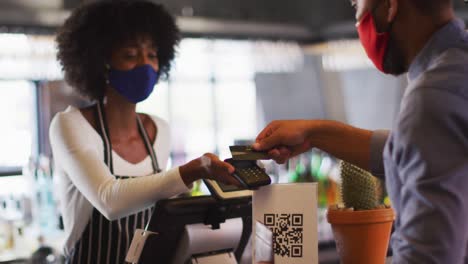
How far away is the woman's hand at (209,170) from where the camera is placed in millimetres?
1392

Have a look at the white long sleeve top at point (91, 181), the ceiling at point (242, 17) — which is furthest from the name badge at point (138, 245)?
the ceiling at point (242, 17)

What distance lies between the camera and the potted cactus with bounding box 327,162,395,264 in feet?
4.66

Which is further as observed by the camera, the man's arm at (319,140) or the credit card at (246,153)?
the man's arm at (319,140)

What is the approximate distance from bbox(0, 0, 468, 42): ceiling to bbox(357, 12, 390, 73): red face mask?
2.54 meters

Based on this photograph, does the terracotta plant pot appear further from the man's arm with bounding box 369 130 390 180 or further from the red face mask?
the red face mask

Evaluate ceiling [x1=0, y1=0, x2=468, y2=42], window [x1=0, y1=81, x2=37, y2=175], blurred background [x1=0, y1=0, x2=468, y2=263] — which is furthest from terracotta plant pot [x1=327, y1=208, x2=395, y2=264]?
window [x1=0, y1=81, x2=37, y2=175]

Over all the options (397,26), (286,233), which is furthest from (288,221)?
(397,26)

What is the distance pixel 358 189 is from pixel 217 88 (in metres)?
3.25

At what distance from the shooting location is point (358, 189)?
1438 mm

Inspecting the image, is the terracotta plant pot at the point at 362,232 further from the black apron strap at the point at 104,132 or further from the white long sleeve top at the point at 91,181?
the black apron strap at the point at 104,132

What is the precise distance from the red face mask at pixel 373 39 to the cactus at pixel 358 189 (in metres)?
0.32

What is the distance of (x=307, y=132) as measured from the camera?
1487 millimetres

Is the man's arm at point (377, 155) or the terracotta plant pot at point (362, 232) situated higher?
the man's arm at point (377, 155)

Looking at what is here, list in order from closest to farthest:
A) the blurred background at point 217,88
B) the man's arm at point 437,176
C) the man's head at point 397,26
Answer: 1. the man's arm at point 437,176
2. the man's head at point 397,26
3. the blurred background at point 217,88
